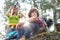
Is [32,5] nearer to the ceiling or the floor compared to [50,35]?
nearer to the ceiling

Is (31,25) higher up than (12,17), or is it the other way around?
(12,17)

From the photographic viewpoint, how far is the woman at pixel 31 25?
268 centimetres

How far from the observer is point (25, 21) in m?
2.71

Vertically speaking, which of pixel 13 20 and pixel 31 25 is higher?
pixel 13 20

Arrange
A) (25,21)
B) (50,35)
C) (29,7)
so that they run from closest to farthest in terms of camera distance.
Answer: (50,35), (25,21), (29,7)

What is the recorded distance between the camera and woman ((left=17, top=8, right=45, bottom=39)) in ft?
8.79

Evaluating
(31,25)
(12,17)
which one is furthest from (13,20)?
(31,25)

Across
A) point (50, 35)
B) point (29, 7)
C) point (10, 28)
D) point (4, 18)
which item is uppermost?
point (29, 7)

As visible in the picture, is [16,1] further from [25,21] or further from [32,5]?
[25,21]

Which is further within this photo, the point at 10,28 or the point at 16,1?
the point at 16,1

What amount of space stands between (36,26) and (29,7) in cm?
44

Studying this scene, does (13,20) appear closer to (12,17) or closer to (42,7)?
(12,17)

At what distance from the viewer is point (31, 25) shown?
2.71 m

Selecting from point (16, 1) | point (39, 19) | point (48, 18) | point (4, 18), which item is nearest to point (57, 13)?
point (48, 18)
